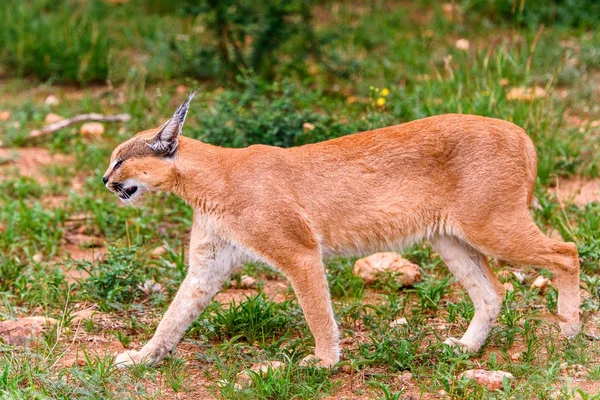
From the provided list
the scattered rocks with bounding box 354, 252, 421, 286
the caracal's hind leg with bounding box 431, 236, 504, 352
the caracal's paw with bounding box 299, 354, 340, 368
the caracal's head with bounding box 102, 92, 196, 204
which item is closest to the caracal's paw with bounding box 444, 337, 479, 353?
the caracal's hind leg with bounding box 431, 236, 504, 352

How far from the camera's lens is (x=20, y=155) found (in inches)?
334

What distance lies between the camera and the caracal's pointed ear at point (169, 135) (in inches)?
199

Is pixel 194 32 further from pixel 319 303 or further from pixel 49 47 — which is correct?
pixel 319 303

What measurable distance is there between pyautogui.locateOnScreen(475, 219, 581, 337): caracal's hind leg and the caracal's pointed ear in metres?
1.76

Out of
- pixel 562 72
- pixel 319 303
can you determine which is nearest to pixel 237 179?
pixel 319 303

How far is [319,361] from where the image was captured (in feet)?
16.4

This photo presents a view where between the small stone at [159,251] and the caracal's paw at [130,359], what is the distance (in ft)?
4.98

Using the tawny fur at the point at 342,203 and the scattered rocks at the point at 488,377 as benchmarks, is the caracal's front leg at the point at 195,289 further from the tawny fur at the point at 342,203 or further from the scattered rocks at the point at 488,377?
the scattered rocks at the point at 488,377

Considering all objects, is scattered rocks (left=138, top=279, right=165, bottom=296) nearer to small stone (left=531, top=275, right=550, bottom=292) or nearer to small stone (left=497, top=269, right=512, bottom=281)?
small stone (left=497, top=269, right=512, bottom=281)

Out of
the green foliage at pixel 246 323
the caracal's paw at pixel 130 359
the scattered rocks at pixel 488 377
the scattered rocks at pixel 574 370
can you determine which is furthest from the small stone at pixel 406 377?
the caracal's paw at pixel 130 359

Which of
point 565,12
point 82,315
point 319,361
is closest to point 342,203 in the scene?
point 319,361

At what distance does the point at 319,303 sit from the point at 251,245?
1.59ft

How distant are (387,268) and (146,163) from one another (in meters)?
1.92

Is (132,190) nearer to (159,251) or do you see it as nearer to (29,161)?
(159,251)
